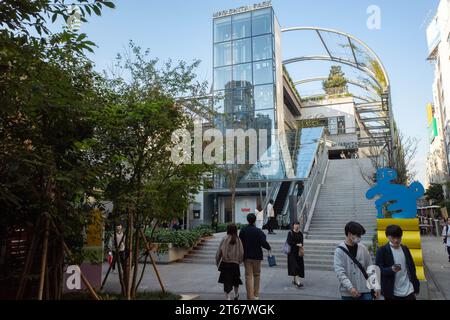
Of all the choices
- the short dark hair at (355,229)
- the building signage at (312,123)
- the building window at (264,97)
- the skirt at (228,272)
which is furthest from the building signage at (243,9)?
the short dark hair at (355,229)

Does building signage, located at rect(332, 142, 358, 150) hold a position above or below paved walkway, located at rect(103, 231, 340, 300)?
above

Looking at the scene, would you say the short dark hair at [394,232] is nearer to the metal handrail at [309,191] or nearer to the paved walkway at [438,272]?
the paved walkway at [438,272]

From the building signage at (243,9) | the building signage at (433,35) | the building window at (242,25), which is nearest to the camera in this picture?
the building signage at (243,9)

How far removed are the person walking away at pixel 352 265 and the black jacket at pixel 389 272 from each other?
15 centimetres

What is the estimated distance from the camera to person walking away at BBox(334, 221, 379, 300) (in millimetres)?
4000

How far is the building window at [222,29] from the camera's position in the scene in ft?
99.0

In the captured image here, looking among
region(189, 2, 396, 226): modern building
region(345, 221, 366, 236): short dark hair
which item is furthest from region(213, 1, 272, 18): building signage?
region(345, 221, 366, 236): short dark hair

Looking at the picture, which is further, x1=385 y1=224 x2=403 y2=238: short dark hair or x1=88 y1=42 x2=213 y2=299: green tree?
x1=88 y1=42 x2=213 y2=299: green tree

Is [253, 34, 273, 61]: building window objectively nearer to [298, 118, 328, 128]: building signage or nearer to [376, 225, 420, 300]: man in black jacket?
[298, 118, 328, 128]: building signage

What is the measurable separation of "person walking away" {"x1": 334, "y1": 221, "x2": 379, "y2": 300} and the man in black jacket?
19 centimetres

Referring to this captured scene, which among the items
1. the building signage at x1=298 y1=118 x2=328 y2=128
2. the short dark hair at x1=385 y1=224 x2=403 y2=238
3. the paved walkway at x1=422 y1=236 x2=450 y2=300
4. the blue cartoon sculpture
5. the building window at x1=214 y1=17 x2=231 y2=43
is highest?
the building window at x1=214 y1=17 x2=231 y2=43

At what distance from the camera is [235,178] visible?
20266 mm

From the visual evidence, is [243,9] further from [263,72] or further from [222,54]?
[263,72]

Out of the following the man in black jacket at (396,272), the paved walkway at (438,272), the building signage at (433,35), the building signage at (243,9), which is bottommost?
the paved walkway at (438,272)
